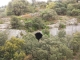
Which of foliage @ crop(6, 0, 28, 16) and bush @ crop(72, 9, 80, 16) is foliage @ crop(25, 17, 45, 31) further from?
bush @ crop(72, 9, 80, 16)

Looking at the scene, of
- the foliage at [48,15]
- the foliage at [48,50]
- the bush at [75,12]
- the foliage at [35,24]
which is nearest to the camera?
the foliage at [48,50]

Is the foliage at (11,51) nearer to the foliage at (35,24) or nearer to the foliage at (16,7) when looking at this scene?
the foliage at (35,24)

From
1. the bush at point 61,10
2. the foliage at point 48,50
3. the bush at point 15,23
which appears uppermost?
the foliage at point 48,50

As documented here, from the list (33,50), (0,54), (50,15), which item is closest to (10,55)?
(0,54)

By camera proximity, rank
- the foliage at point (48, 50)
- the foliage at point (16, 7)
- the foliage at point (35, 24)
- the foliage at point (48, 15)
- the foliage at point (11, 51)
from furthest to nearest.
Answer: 1. the foliage at point (16, 7)
2. the foliage at point (48, 15)
3. the foliage at point (35, 24)
4. the foliage at point (48, 50)
5. the foliage at point (11, 51)

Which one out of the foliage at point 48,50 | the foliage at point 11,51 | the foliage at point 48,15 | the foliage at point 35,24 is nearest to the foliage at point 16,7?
the foliage at point 48,15

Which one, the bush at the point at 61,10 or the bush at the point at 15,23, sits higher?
the bush at the point at 15,23

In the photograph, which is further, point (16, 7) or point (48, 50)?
point (16, 7)

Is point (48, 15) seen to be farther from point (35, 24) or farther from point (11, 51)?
point (11, 51)

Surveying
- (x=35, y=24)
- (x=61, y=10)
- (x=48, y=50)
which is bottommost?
(x=61, y=10)

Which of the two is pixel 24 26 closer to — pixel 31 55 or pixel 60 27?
pixel 60 27

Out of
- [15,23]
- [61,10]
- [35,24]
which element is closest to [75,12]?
[61,10]

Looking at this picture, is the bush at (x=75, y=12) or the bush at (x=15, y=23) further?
the bush at (x=75, y=12)

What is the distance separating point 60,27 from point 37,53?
27.8 feet
